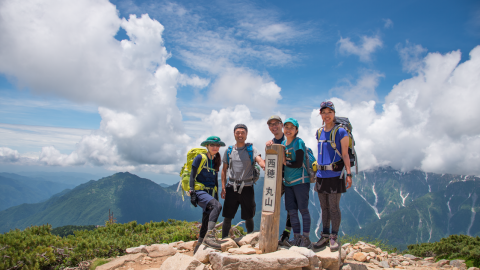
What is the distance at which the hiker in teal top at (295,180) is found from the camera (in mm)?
5695

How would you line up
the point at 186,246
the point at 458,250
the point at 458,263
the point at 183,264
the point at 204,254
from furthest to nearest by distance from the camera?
the point at 458,250
the point at 458,263
the point at 186,246
the point at 204,254
the point at 183,264

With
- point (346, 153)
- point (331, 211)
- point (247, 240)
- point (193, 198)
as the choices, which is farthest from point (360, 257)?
point (193, 198)

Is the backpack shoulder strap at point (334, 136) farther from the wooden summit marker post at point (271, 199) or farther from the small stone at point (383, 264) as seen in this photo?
the small stone at point (383, 264)

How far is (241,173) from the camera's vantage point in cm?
609

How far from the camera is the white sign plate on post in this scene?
566 centimetres

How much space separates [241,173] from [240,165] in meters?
0.19

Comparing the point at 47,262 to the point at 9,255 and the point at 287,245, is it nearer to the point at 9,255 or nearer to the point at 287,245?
the point at 9,255

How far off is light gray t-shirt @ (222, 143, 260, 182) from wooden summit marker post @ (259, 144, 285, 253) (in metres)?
0.52

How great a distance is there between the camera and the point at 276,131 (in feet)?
20.3

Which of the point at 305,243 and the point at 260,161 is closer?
the point at 305,243

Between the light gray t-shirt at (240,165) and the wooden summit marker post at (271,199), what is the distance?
52 centimetres

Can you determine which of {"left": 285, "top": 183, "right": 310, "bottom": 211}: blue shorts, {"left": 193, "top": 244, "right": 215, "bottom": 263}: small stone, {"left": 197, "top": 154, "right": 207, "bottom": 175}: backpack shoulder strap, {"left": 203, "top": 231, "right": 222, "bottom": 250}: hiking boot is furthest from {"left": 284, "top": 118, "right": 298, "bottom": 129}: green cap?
{"left": 193, "top": 244, "right": 215, "bottom": 263}: small stone

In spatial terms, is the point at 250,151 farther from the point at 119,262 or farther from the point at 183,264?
the point at 119,262

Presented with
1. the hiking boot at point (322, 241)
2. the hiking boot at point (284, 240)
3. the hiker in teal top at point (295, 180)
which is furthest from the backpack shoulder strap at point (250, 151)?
the hiking boot at point (322, 241)
